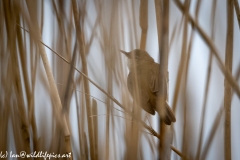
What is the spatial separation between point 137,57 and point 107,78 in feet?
0.36

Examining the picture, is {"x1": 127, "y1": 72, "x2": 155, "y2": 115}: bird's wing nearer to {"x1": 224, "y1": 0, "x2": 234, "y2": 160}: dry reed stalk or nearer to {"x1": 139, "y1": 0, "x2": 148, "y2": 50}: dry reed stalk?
{"x1": 139, "y1": 0, "x2": 148, "y2": 50}: dry reed stalk

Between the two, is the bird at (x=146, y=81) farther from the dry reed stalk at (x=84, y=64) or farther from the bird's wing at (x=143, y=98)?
the dry reed stalk at (x=84, y=64)

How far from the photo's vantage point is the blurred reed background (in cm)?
80

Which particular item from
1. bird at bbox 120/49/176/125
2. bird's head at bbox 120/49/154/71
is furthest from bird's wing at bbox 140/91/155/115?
bird's head at bbox 120/49/154/71

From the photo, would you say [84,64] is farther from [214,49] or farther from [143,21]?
[214,49]

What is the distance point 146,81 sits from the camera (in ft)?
2.93

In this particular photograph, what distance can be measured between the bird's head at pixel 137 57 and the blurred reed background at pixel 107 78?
0.02m

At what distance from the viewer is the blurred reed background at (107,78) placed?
80 cm

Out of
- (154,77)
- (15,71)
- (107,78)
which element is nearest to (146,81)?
(154,77)

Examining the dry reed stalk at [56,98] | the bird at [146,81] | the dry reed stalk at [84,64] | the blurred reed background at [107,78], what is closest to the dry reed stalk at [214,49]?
the blurred reed background at [107,78]

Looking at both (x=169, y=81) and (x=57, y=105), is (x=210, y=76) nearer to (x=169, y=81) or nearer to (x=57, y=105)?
(x=169, y=81)

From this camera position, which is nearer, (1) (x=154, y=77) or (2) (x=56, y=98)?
(2) (x=56, y=98)

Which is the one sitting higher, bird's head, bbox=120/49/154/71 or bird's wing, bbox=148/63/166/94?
bird's head, bbox=120/49/154/71

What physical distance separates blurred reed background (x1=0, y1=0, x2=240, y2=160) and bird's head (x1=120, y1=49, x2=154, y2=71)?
0.06 feet
